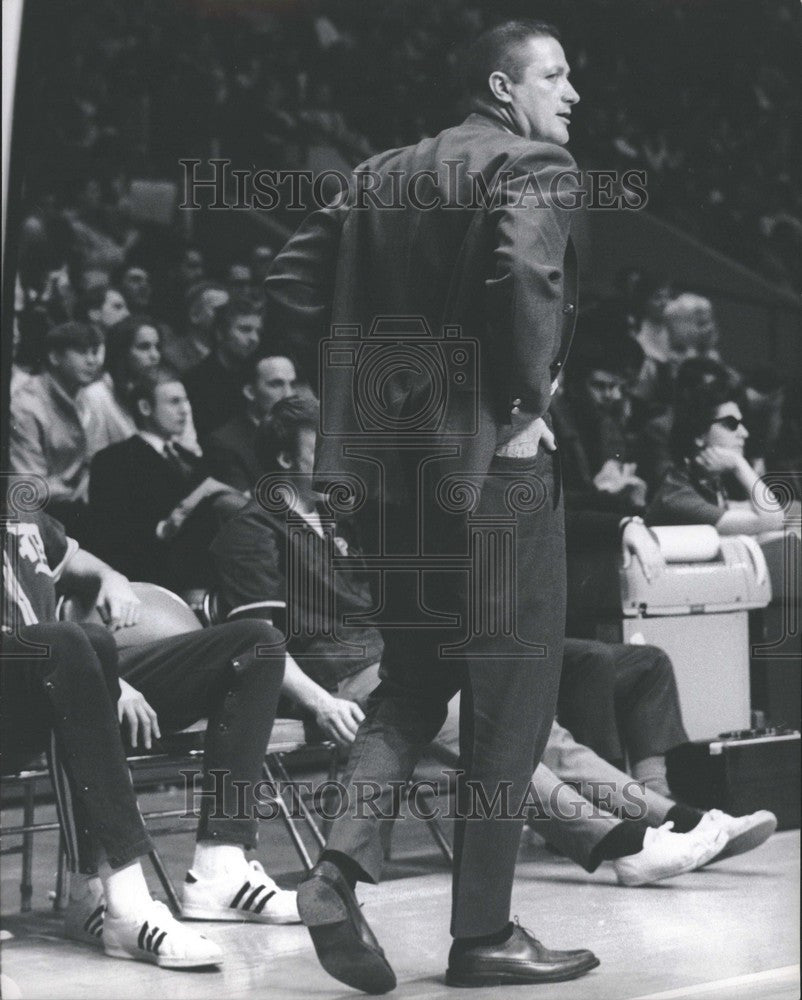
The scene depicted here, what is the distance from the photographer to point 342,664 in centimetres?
375

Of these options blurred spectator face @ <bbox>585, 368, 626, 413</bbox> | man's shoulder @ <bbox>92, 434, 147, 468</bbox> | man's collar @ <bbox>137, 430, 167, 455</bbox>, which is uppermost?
blurred spectator face @ <bbox>585, 368, 626, 413</bbox>

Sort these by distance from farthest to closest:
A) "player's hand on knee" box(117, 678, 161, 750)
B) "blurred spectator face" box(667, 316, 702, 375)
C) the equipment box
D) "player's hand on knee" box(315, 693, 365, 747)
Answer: "blurred spectator face" box(667, 316, 702, 375) → the equipment box → "player's hand on knee" box(315, 693, 365, 747) → "player's hand on knee" box(117, 678, 161, 750)

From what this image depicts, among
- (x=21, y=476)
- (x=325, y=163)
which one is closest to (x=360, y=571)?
(x=21, y=476)

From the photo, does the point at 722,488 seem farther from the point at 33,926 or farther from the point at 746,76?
the point at 746,76

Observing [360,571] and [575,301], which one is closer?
[575,301]

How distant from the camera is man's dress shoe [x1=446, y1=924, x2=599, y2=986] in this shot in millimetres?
2795

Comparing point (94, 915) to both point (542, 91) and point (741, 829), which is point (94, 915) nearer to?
point (741, 829)

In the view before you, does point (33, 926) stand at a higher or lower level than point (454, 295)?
lower

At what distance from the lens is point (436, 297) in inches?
112

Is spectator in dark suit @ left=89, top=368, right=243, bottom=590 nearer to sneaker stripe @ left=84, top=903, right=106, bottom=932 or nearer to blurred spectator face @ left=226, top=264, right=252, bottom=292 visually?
sneaker stripe @ left=84, top=903, right=106, bottom=932

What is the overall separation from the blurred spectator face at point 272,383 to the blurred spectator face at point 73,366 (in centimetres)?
51

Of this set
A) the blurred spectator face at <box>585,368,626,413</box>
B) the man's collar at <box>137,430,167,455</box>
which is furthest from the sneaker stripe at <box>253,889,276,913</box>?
the blurred spectator face at <box>585,368,626,413</box>

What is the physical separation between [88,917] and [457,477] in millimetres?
1144

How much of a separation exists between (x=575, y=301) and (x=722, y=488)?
157cm
